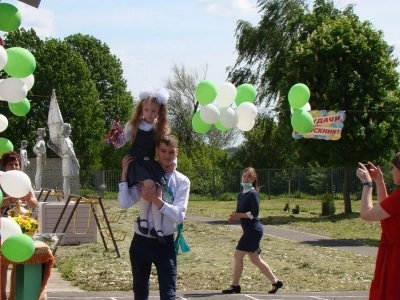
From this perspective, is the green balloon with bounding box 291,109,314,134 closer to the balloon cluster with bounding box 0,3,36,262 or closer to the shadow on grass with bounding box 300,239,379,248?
the balloon cluster with bounding box 0,3,36,262

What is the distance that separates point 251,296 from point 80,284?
7.78 ft

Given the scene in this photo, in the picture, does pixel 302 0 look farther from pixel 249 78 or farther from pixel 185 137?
pixel 185 137

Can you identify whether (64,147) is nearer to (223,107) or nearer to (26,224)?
(26,224)

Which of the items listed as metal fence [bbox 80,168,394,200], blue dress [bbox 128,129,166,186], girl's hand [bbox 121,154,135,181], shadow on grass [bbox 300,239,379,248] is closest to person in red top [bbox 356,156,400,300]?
blue dress [bbox 128,129,166,186]

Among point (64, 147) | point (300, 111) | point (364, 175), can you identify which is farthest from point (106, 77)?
point (364, 175)

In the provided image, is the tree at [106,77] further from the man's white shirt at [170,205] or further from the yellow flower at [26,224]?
the man's white shirt at [170,205]

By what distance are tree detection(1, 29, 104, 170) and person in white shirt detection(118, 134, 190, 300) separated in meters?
44.5

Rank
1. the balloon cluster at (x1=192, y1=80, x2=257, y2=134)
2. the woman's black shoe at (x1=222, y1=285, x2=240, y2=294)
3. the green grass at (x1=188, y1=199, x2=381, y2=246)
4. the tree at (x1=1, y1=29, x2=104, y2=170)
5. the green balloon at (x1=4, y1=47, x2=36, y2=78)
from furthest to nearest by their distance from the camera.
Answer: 1. the tree at (x1=1, y1=29, x2=104, y2=170)
2. the green grass at (x1=188, y1=199, x2=381, y2=246)
3. the woman's black shoe at (x1=222, y1=285, x2=240, y2=294)
4. the balloon cluster at (x1=192, y1=80, x2=257, y2=134)
5. the green balloon at (x1=4, y1=47, x2=36, y2=78)

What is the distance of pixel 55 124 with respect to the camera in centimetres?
2191

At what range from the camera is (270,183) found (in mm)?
47594

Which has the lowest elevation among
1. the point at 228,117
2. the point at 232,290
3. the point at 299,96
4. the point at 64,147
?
the point at 232,290

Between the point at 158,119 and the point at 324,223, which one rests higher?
the point at 158,119

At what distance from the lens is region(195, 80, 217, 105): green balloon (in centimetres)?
697

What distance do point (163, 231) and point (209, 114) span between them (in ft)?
5.14
